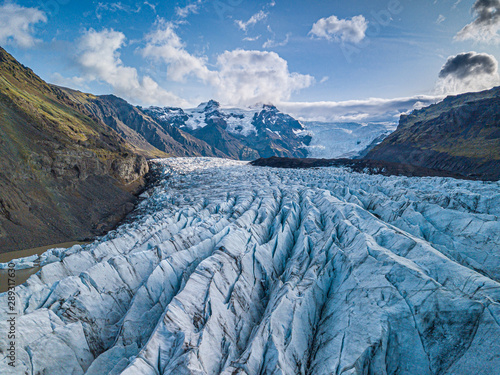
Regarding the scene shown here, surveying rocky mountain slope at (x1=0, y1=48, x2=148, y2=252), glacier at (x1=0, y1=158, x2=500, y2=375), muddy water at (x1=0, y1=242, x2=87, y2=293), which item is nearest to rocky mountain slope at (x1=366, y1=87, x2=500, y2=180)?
glacier at (x1=0, y1=158, x2=500, y2=375)

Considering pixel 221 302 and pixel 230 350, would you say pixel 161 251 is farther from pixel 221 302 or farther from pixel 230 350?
pixel 230 350

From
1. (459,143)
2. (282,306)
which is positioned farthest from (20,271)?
(459,143)

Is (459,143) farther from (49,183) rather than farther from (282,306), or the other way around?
(49,183)

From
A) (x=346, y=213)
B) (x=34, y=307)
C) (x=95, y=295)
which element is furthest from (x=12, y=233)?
(x=346, y=213)

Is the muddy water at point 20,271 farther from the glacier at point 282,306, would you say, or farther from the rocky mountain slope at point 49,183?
the glacier at point 282,306

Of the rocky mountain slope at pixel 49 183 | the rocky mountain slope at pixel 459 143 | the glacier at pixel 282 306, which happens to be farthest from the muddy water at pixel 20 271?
the rocky mountain slope at pixel 459 143

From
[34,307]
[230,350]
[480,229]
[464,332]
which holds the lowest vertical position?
[230,350]
